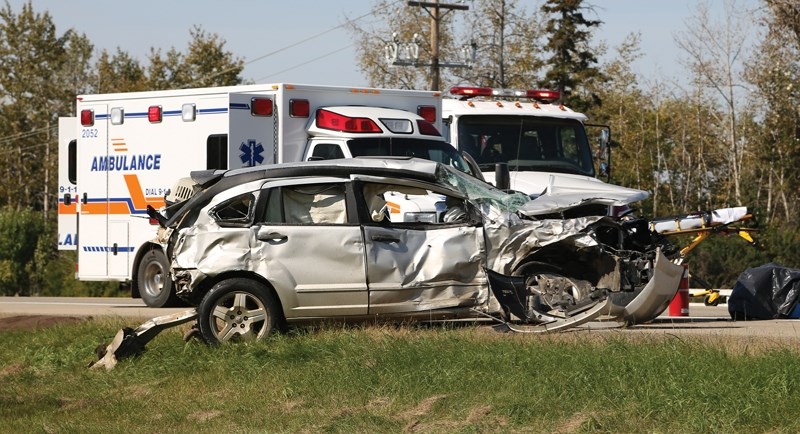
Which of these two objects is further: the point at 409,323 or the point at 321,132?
the point at 321,132

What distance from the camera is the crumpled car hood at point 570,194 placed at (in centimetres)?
1226

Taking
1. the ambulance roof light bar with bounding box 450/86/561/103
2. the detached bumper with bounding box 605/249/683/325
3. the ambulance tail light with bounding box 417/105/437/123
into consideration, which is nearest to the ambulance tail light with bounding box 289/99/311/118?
the ambulance tail light with bounding box 417/105/437/123

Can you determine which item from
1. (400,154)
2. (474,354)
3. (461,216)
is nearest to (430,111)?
(400,154)

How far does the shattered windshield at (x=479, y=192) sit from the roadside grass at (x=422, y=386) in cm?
125

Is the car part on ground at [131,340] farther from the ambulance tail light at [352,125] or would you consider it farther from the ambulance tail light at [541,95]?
the ambulance tail light at [541,95]

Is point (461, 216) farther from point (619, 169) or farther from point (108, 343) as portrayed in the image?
point (619, 169)

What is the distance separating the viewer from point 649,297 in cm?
1183

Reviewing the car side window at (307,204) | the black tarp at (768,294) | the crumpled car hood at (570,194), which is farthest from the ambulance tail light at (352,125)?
the black tarp at (768,294)

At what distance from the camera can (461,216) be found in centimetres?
1214

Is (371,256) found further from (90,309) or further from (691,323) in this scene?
(90,309)

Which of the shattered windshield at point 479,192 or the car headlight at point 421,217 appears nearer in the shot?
the shattered windshield at point 479,192

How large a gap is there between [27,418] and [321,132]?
7829 mm

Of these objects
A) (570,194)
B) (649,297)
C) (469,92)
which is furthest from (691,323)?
(469,92)

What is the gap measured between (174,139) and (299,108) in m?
1.90
